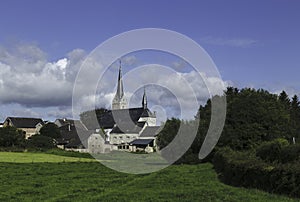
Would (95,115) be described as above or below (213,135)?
above

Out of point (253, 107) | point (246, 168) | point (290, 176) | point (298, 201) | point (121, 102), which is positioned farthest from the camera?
point (121, 102)

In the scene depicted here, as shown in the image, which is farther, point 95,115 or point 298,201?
point 95,115

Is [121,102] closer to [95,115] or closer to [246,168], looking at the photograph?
[95,115]

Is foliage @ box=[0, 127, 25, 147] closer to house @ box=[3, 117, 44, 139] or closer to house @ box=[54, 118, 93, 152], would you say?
house @ box=[54, 118, 93, 152]

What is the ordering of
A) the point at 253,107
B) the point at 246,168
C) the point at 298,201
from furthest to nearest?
the point at 253,107 < the point at 246,168 < the point at 298,201

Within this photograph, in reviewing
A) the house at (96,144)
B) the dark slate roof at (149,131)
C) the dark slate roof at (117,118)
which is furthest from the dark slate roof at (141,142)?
the dark slate roof at (117,118)

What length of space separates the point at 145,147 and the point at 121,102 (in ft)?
135

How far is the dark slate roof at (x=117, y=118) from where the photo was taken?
149125 mm

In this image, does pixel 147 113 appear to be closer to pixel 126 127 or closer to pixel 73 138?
pixel 126 127

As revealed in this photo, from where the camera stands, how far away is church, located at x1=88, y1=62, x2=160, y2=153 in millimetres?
122450

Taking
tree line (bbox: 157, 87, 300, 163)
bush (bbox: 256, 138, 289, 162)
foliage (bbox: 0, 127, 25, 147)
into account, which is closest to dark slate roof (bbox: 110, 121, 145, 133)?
foliage (bbox: 0, 127, 25, 147)

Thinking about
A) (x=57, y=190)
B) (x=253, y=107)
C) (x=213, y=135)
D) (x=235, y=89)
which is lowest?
(x=57, y=190)

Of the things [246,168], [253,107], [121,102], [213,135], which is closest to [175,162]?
[213,135]

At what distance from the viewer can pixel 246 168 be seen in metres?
25.3
